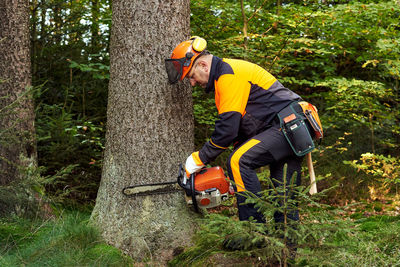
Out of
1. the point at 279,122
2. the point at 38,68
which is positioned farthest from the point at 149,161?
the point at 38,68

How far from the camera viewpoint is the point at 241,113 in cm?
313

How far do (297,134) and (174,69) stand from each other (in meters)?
1.18

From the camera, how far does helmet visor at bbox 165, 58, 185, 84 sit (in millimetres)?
3318

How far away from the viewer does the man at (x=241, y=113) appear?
312cm

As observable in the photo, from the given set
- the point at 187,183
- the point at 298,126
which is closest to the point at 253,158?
the point at 298,126

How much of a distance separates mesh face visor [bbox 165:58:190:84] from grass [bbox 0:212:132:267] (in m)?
1.57

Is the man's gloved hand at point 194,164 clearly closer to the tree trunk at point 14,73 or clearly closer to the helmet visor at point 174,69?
the helmet visor at point 174,69

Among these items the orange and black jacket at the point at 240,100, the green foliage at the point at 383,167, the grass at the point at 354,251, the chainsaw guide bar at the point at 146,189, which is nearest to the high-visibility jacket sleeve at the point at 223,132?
the orange and black jacket at the point at 240,100

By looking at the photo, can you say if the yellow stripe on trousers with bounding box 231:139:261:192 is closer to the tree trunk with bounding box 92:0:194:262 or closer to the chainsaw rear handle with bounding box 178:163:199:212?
the chainsaw rear handle with bounding box 178:163:199:212

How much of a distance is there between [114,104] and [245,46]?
2493 millimetres

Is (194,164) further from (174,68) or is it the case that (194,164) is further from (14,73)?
(14,73)

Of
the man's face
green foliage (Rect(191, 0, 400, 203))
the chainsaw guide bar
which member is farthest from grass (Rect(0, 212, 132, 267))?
green foliage (Rect(191, 0, 400, 203))

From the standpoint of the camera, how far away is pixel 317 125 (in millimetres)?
3240

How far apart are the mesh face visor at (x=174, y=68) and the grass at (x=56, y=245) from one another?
1.57 metres
